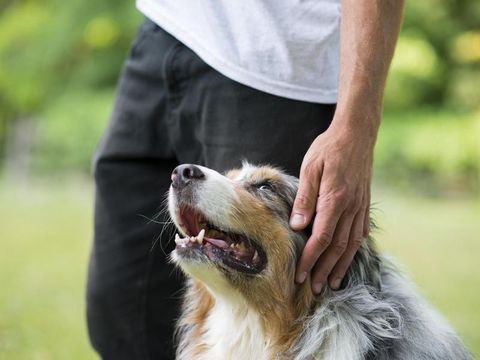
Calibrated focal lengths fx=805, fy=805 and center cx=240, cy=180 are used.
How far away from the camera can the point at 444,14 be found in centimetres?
2045

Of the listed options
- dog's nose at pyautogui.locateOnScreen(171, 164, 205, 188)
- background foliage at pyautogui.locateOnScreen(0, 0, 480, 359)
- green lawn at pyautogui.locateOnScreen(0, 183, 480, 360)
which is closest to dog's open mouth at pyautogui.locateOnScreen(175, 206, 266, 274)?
dog's nose at pyautogui.locateOnScreen(171, 164, 205, 188)

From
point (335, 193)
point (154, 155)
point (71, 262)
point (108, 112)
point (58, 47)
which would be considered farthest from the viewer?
point (58, 47)

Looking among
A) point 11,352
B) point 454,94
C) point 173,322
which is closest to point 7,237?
point 11,352

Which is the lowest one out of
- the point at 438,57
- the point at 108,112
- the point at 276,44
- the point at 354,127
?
the point at 108,112

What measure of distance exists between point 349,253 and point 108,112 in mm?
17397

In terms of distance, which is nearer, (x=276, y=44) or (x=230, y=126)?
(x=276, y=44)

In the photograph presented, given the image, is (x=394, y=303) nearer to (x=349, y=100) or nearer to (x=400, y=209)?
(x=349, y=100)

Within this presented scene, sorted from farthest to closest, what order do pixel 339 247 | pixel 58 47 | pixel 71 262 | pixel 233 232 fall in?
1. pixel 58 47
2. pixel 71 262
3. pixel 233 232
4. pixel 339 247

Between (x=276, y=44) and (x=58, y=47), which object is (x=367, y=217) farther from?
(x=58, y=47)

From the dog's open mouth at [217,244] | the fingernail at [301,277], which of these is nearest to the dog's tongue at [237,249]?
the dog's open mouth at [217,244]

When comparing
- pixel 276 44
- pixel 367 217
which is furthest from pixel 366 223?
pixel 276 44

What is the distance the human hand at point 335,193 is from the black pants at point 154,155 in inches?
16.1

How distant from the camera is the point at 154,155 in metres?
3.43

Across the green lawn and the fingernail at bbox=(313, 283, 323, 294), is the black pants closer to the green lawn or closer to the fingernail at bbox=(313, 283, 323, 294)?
the fingernail at bbox=(313, 283, 323, 294)
